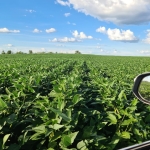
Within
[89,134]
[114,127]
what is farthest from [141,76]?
[114,127]

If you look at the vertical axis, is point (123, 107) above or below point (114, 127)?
above

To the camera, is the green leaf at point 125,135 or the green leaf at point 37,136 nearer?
the green leaf at point 37,136

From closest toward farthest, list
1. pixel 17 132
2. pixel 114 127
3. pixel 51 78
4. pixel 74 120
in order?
1. pixel 74 120
2. pixel 17 132
3. pixel 114 127
4. pixel 51 78

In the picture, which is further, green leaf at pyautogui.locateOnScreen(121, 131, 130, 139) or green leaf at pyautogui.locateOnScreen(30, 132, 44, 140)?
green leaf at pyautogui.locateOnScreen(121, 131, 130, 139)

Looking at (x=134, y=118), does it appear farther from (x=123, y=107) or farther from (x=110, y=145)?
(x=110, y=145)

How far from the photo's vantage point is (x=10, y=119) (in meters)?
2.77

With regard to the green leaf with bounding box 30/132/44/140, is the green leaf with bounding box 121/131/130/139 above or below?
below

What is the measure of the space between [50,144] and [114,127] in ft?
4.55

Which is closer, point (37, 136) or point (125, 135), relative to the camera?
point (37, 136)

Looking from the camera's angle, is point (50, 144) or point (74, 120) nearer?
point (50, 144)


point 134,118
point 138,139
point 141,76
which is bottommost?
point 138,139

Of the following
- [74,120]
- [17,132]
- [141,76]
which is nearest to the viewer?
[141,76]

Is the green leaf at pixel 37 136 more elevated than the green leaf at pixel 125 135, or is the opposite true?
the green leaf at pixel 37 136

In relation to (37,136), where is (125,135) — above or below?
below
